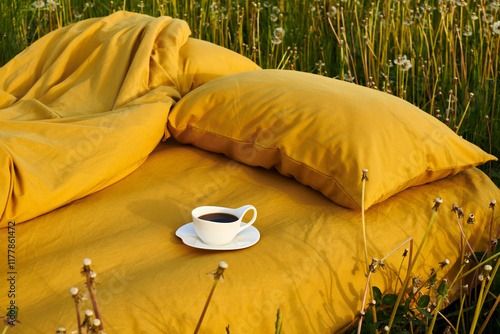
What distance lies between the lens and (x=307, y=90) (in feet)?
7.10

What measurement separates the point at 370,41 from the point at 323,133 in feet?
5.56

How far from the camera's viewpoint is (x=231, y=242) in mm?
1764

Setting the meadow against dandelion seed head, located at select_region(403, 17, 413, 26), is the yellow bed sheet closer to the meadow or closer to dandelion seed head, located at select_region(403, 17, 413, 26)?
the meadow

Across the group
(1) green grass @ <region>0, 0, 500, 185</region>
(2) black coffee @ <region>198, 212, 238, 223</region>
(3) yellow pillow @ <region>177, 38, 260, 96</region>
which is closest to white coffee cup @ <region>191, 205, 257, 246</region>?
(2) black coffee @ <region>198, 212, 238, 223</region>

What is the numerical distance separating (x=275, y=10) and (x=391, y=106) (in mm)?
2204

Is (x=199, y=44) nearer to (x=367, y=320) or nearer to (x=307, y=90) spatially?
(x=307, y=90)

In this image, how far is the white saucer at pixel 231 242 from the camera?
1.72 meters

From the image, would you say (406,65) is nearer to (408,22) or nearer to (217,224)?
(408,22)

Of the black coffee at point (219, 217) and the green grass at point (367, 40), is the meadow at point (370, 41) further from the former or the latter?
the black coffee at point (219, 217)

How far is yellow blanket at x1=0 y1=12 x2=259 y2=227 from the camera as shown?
1925mm

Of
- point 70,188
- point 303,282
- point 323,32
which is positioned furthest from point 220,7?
point 303,282

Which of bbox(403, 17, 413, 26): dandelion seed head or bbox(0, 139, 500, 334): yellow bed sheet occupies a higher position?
bbox(403, 17, 413, 26): dandelion seed head

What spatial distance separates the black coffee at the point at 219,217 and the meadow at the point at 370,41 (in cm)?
169

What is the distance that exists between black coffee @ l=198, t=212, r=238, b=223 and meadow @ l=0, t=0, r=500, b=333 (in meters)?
1.69
